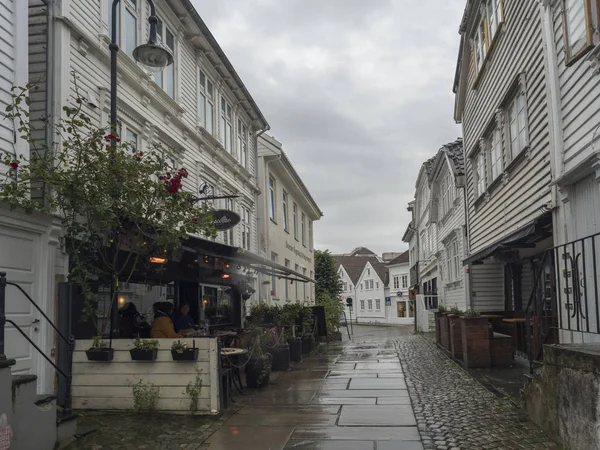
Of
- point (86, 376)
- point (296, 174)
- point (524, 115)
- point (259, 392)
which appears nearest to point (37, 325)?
point (86, 376)

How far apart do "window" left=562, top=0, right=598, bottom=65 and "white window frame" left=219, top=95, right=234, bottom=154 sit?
10.3m

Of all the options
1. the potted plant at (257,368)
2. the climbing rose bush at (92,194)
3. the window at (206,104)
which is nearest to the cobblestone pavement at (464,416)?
the potted plant at (257,368)

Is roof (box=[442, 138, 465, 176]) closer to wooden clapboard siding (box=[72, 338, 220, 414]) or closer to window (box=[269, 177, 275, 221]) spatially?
window (box=[269, 177, 275, 221])

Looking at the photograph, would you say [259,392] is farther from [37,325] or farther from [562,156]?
[562,156]

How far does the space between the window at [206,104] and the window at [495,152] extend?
696cm

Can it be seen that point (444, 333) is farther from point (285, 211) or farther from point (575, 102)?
point (285, 211)

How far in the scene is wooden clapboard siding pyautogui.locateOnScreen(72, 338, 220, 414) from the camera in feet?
25.5

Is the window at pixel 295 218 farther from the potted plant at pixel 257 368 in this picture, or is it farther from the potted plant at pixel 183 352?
the potted plant at pixel 183 352

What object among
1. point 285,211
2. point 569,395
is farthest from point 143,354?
point 285,211

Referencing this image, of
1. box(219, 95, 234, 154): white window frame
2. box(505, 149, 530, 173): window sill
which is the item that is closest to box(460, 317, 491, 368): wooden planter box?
box(505, 149, 530, 173): window sill

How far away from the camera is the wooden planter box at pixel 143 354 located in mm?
7832

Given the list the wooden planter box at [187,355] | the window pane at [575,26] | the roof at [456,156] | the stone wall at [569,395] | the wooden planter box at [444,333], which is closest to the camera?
the stone wall at [569,395]

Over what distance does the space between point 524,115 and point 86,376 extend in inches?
337

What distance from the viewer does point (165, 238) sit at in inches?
322
